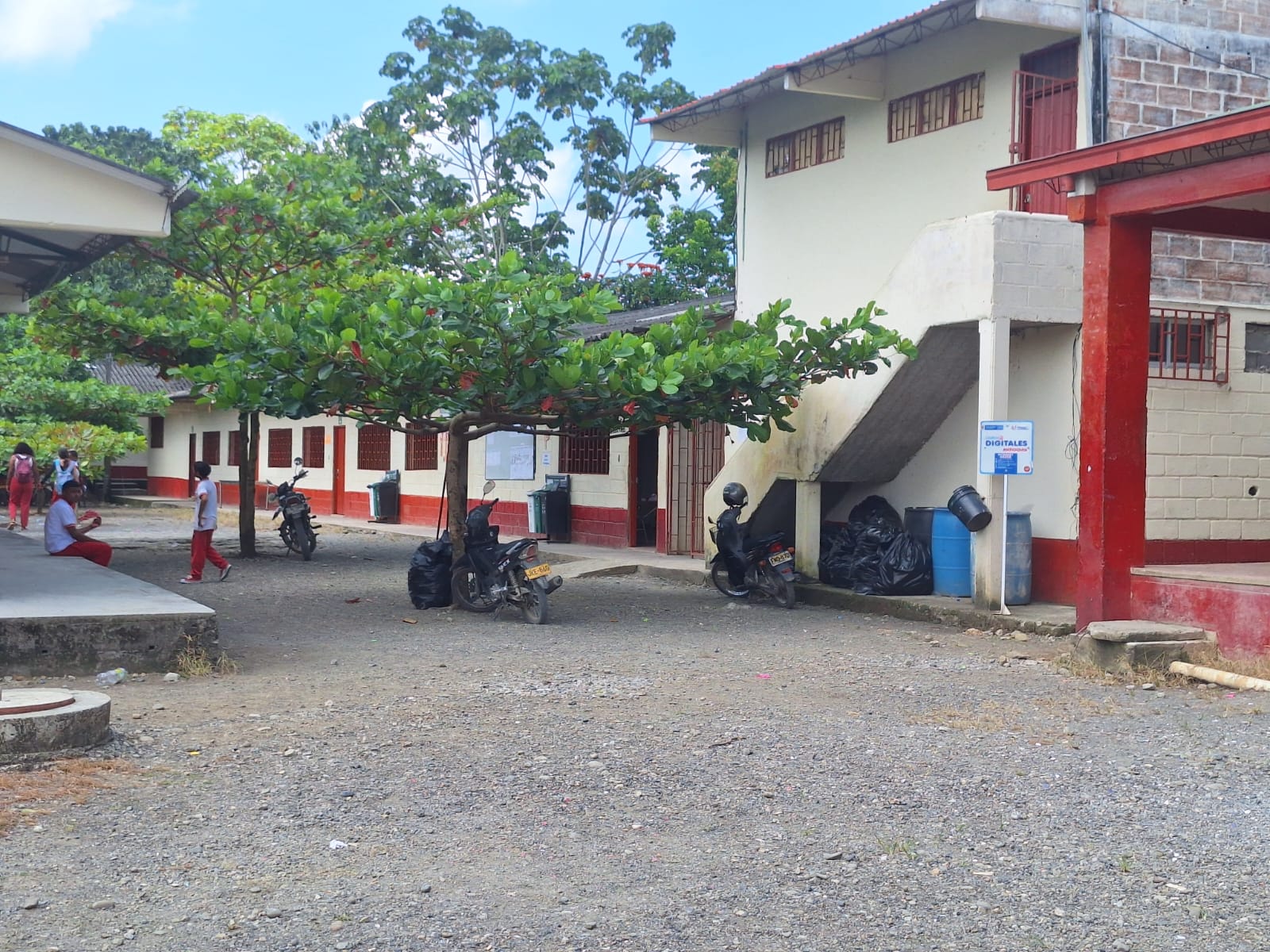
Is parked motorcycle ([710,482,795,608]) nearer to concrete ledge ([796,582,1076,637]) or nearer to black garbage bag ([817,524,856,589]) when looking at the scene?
concrete ledge ([796,582,1076,637])

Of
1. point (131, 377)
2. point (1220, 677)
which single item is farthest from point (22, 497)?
point (1220, 677)

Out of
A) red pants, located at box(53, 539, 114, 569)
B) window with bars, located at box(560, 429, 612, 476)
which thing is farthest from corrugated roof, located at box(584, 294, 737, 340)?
red pants, located at box(53, 539, 114, 569)

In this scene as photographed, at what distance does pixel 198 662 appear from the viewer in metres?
8.66

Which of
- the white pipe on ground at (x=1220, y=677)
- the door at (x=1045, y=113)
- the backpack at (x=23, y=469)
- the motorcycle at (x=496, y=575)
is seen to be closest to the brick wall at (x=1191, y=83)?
the door at (x=1045, y=113)

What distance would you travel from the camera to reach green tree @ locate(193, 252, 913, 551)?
11.4m

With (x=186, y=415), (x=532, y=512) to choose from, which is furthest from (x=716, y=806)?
(x=186, y=415)

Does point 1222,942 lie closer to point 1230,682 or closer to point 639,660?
point 1230,682

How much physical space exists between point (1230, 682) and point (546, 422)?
258 inches

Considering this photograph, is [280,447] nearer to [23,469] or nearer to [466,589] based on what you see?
[23,469]

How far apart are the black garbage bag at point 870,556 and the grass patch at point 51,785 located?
28.0 feet

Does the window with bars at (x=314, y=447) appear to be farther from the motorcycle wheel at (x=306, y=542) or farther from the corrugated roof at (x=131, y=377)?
the motorcycle wheel at (x=306, y=542)

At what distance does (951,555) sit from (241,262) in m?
9.96

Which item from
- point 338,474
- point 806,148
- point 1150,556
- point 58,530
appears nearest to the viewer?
point 1150,556

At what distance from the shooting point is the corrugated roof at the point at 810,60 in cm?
1275
